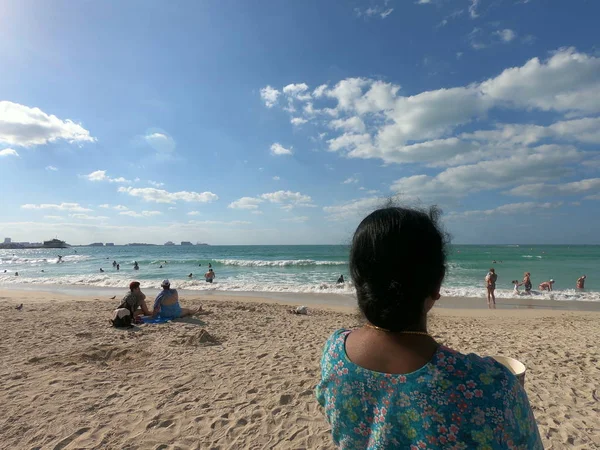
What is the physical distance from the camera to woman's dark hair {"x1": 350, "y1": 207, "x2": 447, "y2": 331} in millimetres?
1171

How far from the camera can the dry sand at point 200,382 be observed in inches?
144

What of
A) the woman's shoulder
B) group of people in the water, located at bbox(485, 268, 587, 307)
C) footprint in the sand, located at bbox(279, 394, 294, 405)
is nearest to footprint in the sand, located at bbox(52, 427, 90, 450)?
footprint in the sand, located at bbox(279, 394, 294, 405)

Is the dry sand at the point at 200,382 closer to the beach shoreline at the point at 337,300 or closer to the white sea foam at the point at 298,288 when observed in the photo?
the beach shoreline at the point at 337,300

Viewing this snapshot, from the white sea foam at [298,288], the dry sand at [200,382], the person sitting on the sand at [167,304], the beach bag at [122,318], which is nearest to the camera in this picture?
the dry sand at [200,382]

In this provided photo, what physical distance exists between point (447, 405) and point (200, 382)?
4.66 m

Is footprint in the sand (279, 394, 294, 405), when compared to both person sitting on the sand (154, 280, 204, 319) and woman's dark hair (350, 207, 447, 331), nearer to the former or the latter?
woman's dark hair (350, 207, 447, 331)

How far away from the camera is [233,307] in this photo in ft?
39.1

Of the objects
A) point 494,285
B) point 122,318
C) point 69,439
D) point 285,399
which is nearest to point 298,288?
point 494,285

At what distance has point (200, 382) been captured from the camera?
494 cm

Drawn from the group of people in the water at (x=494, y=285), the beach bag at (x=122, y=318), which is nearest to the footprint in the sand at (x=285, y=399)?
the beach bag at (x=122, y=318)

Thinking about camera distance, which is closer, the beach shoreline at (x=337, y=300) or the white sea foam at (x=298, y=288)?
the beach shoreline at (x=337, y=300)

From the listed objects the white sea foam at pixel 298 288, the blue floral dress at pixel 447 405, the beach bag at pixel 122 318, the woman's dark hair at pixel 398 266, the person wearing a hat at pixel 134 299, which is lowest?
the white sea foam at pixel 298 288

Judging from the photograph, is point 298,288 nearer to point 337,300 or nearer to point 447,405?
point 337,300

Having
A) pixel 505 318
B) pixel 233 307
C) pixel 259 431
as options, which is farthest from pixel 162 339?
pixel 505 318
